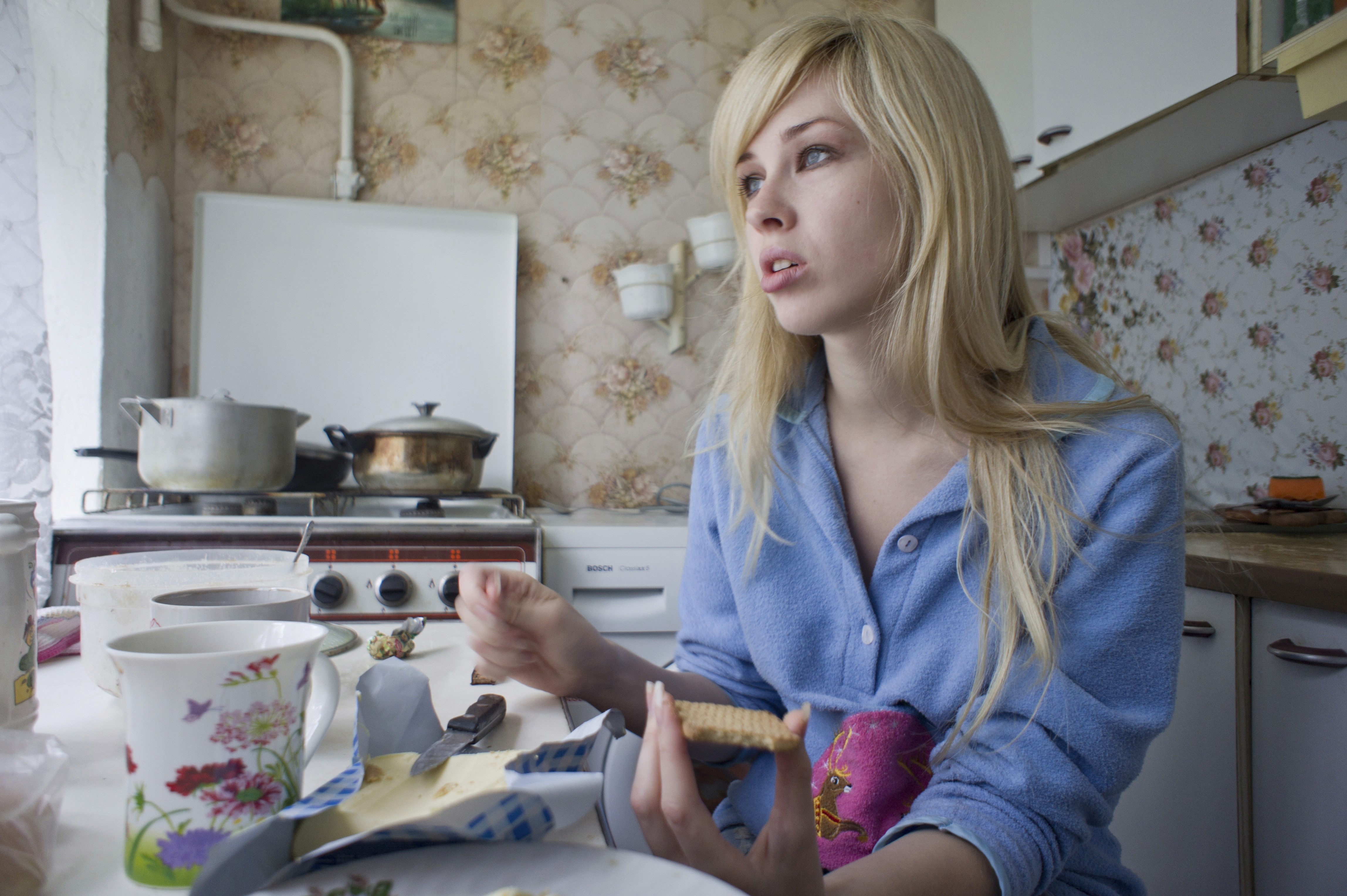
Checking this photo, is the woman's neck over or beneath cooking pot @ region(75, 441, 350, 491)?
over

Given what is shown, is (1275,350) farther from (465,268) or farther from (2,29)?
(2,29)

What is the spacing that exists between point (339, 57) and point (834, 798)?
214 cm

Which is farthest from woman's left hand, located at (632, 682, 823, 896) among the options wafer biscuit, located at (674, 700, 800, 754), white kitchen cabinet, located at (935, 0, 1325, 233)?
white kitchen cabinet, located at (935, 0, 1325, 233)

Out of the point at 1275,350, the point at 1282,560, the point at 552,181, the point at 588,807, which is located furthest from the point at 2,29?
the point at 1275,350

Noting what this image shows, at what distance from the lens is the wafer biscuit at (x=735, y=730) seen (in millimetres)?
414

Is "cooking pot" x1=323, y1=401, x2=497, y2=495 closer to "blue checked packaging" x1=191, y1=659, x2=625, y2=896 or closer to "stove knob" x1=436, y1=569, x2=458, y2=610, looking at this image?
"stove knob" x1=436, y1=569, x2=458, y2=610

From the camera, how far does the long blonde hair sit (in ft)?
2.27

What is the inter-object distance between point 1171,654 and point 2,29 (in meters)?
1.77

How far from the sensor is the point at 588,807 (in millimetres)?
413

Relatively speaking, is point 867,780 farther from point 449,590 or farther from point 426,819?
point 449,590

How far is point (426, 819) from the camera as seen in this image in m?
0.36

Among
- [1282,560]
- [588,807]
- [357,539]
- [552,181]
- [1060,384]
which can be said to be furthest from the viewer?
[552,181]

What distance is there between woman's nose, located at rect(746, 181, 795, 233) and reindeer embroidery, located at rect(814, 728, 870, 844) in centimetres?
48

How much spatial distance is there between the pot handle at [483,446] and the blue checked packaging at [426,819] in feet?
3.98
